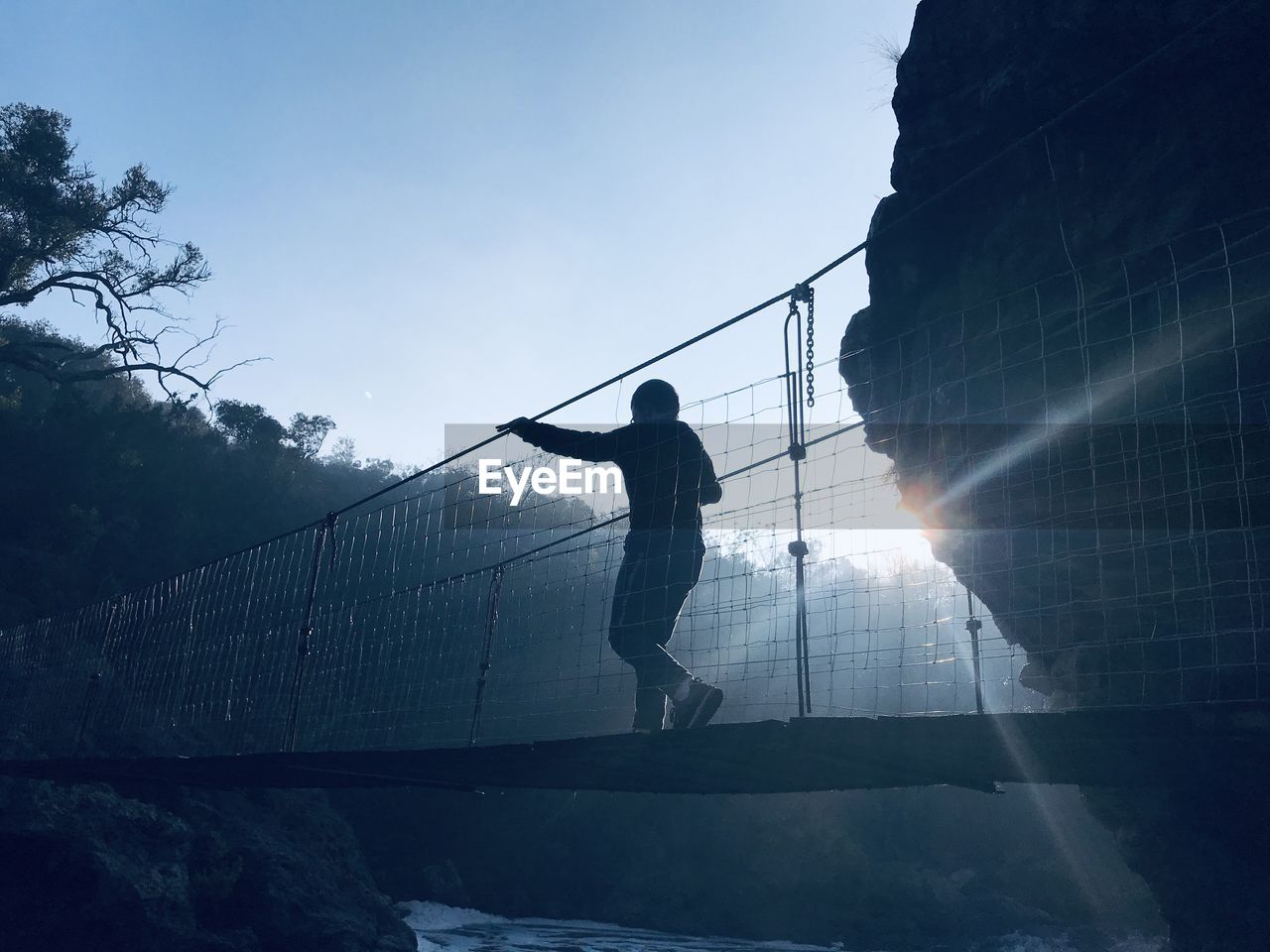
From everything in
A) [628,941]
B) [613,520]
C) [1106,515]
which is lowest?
[628,941]

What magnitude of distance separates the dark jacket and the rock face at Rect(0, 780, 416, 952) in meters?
8.32

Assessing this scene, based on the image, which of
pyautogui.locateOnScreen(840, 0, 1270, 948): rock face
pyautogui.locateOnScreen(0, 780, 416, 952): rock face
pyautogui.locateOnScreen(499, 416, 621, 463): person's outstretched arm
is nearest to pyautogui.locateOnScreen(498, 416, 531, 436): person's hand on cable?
pyautogui.locateOnScreen(499, 416, 621, 463): person's outstretched arm

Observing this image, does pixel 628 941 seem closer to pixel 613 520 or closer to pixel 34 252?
pixel 34 252

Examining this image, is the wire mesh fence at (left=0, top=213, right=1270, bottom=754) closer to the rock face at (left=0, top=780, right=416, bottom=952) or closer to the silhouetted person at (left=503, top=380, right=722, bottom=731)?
the silhouetted person at (left=503, top=380, right=722, bottom=731)

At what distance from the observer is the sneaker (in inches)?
159

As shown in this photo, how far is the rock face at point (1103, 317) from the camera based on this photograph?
750cm

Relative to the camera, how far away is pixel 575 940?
23.4m

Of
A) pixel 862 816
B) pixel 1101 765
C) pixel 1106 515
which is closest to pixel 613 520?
pixel 1101 765

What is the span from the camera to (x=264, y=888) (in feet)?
39.2

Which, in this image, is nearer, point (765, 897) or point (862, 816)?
point (765, 897)

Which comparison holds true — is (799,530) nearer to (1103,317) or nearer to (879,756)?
(879,756)

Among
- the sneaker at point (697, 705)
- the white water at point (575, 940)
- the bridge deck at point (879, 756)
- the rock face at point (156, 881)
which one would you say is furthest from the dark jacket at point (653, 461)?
the white water at point (575, 940)

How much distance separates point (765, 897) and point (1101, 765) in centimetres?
2706

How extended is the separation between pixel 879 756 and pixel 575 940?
22.8 meters
